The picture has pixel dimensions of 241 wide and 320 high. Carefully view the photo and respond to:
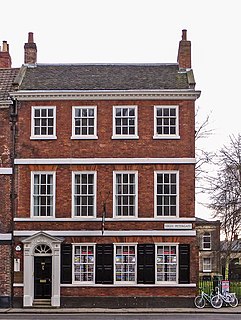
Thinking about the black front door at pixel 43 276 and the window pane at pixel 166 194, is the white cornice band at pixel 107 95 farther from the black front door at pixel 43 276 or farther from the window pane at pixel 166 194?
the black front door at pixel 43 276

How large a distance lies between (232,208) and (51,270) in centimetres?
1951

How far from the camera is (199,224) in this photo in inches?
3014

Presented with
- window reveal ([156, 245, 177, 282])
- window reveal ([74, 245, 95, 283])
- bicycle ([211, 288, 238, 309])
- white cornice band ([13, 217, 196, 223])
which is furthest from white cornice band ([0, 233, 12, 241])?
bicycle ([211, 288, 238, 309])

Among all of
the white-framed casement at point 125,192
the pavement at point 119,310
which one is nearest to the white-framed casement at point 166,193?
the white-framed casement at point 125,192

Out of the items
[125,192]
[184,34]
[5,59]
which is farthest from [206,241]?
[125,192]

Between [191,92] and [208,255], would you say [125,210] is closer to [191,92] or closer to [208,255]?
[191,92]

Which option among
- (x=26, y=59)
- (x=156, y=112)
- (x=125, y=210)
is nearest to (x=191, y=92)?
(x=156, y=112)

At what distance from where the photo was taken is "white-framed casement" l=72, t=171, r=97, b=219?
34.9 meters

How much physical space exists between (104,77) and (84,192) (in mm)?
6522

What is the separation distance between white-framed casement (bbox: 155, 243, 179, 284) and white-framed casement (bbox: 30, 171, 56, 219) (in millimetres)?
5717

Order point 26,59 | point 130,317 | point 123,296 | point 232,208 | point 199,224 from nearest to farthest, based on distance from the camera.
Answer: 1. point 130,317
2. point 123,296
3. point 26,59
4. point 232,208
5. point 199,224

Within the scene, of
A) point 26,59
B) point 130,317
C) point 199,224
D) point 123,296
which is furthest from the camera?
point 199,224

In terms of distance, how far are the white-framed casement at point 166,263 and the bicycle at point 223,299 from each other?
2191 mm

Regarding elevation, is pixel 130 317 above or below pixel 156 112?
below
